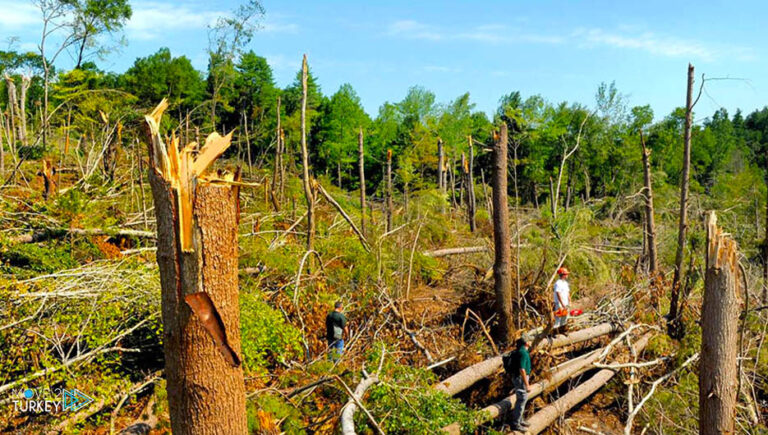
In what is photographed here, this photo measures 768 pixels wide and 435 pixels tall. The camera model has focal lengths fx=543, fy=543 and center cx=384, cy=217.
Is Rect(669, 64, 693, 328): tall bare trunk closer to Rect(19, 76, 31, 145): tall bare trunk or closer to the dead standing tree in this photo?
the dead standing tree

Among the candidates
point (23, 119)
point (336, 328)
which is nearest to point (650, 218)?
point (336, 328)

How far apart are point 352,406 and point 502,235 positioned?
3859 mm

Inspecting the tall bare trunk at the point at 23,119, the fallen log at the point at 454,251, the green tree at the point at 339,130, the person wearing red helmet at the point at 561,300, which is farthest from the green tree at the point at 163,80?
the person wearing red helmet at the point at 561,300

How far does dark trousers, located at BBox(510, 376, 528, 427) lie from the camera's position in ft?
22.3

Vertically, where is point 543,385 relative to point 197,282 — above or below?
below

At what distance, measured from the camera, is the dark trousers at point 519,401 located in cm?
680

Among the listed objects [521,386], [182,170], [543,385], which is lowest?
[543,385]

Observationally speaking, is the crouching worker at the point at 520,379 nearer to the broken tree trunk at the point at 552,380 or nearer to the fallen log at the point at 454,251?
the broken tree trunk at the point at 552,380

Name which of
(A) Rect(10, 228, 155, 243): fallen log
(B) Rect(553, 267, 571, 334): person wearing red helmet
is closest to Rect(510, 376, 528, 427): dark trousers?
(B) Rect(553, 267, 571, 334): person wearing red helmet

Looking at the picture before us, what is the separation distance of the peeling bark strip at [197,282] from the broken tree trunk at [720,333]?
4.42 m

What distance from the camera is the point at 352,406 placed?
5.54 meters

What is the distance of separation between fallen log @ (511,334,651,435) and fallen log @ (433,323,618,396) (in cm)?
62

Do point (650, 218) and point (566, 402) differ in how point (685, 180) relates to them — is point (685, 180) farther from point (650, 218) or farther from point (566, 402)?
point (566, 402)

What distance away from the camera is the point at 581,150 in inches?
1225
